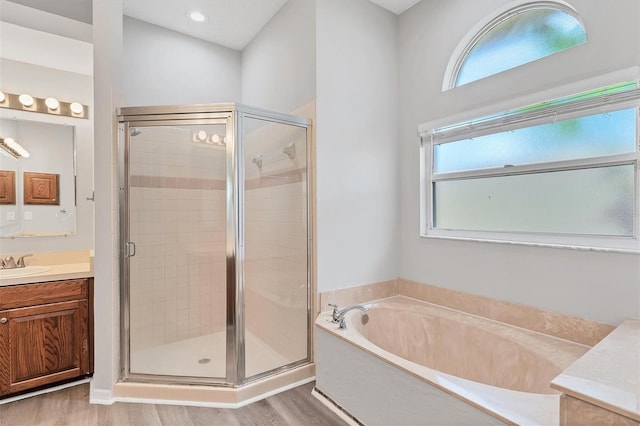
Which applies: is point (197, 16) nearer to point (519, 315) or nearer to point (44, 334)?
point (44, 334)

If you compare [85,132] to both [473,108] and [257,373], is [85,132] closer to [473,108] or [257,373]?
[257,373]

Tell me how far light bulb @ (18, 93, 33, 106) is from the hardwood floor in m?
2.19

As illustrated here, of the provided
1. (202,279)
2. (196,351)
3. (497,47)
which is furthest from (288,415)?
(497,47)

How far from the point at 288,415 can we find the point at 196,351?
85 centimetres

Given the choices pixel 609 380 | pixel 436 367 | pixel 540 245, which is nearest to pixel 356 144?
pixel 540 245

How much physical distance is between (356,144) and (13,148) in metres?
2.70

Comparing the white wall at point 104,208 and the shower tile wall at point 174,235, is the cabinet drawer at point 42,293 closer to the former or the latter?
the white wall at point 104,208

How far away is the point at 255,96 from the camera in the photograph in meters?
3.22

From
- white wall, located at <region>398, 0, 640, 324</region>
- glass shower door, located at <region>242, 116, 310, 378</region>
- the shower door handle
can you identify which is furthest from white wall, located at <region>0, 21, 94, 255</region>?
white wall, located at <region>398, 0, 640, 324</region>

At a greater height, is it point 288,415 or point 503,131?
point 503,131

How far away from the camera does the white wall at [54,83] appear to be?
2.36 meters

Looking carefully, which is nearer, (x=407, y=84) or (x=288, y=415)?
(x=288, y=415)

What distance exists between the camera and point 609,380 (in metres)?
1.00

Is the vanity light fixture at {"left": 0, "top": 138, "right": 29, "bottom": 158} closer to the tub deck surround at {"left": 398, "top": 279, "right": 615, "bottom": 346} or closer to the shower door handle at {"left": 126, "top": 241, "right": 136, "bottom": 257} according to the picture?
the shower door handle at {"left": 126, "top": 241, "right": 136, "bottom": 257}
